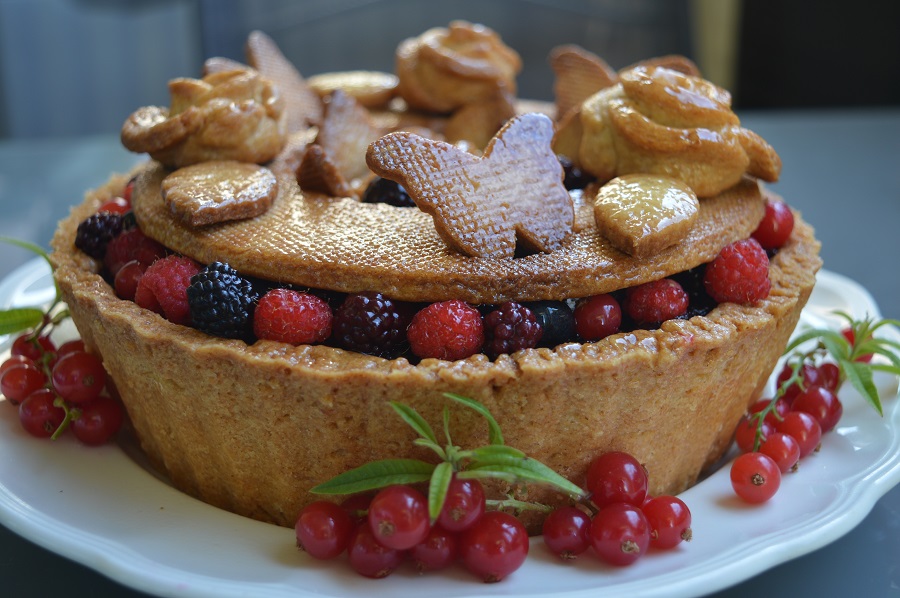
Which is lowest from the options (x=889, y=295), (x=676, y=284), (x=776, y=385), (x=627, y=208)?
(x=889, y=295)

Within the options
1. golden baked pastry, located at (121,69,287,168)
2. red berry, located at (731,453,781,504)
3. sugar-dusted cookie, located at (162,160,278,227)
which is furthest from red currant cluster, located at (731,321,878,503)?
golden baked pastry, located at (121,69,287,168)

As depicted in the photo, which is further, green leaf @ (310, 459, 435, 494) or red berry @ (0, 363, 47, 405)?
red berry @ (0, 363, 47, 405)

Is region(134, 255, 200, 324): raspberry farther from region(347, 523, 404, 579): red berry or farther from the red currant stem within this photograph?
region(347, 523, 404, 579): red berry

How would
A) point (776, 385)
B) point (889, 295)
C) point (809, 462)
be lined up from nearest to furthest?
point (809, 462)
point (776, 385)
point (889, 295)

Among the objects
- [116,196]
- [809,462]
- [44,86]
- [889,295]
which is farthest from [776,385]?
[44,86]

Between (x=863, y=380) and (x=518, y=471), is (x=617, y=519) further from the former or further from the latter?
(x=863, y=380)

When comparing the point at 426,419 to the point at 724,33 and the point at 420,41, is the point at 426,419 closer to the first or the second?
the point at 420,41
